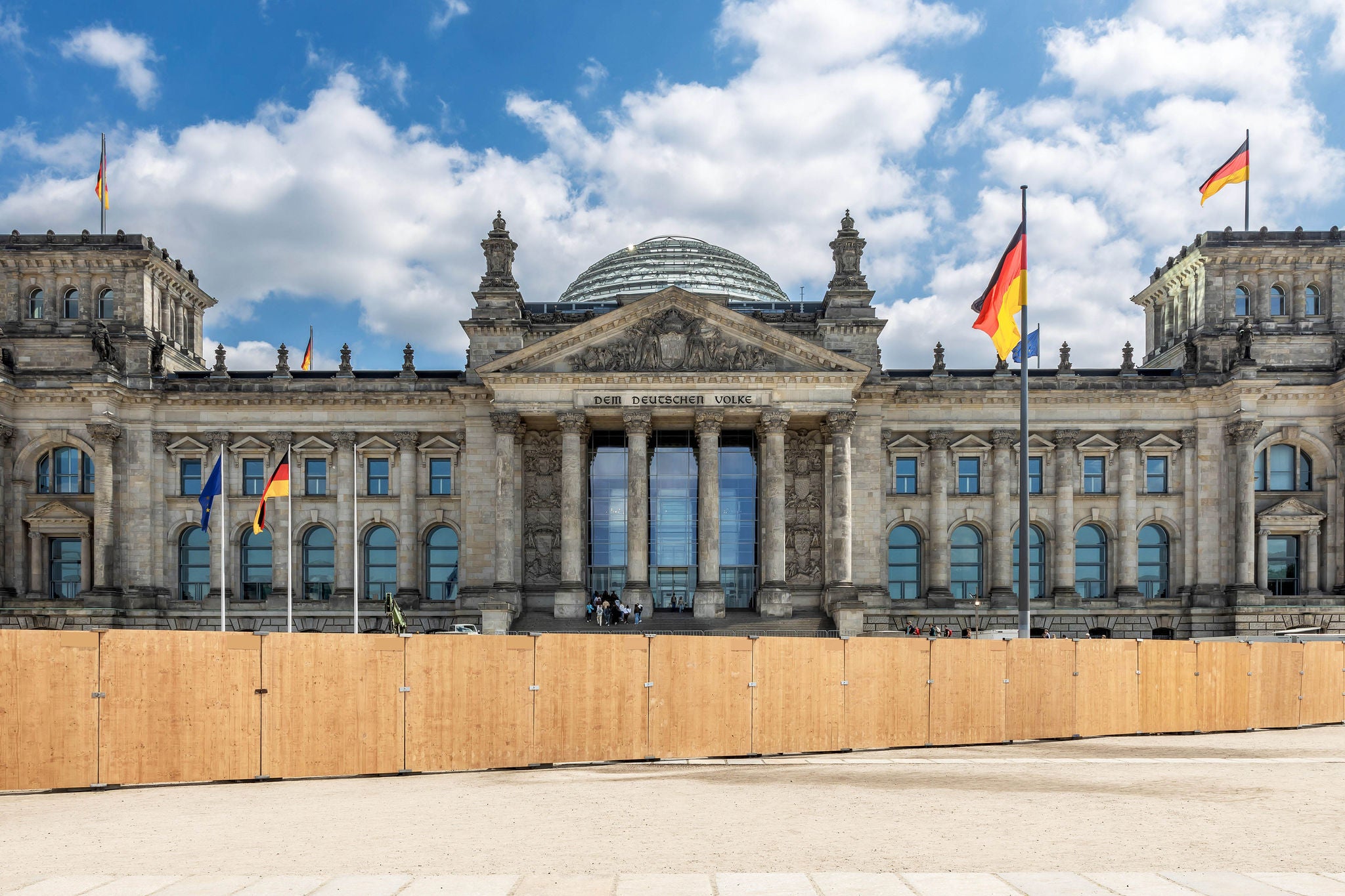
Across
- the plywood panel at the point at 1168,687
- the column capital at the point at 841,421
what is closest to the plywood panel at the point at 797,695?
the plywood panel at the point at 1168,687

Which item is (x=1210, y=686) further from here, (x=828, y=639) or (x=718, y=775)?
(x=718, y=775)

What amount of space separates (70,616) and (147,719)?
130 ft

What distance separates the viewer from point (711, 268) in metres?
70.3

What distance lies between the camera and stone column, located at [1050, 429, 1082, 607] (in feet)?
186

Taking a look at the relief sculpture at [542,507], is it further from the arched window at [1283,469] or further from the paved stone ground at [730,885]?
the paved stone ground at [730,885]

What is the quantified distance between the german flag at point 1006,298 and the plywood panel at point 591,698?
16361 millimetres

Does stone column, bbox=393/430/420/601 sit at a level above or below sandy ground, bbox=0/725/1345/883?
above

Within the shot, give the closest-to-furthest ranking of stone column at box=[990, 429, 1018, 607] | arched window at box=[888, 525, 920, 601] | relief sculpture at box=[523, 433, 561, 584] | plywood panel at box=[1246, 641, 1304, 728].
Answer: plywood panel at box=[1246, 641, 1304, 728] → relief sculpture at box=[523, 433, 561, 584] → stone column at box=[990, 429, 1018, 607] → arched window at box=[888, 525, 920, 601]

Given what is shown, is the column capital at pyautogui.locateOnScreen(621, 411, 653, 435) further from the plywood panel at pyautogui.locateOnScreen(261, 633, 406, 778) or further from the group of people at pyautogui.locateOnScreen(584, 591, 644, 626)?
the plywood panel at pyautogui.locateOnScreen(261, 633, 406, 778)

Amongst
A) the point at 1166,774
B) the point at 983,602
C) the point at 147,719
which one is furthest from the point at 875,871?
the point at 983,602

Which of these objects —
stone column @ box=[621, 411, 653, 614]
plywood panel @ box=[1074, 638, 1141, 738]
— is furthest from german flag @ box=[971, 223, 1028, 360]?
stone column @ box=[621, 411, 653, 614]

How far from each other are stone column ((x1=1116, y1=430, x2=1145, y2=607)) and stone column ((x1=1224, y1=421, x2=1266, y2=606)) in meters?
4.97

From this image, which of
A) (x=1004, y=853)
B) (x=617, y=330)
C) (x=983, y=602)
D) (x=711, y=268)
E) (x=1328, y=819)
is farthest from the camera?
(x=711, y=268)

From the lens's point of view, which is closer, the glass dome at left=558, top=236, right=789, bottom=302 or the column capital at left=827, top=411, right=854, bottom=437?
the column capital at left=827, top=411, right=854, bottom=437
